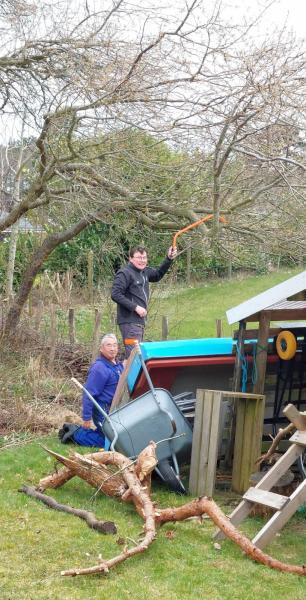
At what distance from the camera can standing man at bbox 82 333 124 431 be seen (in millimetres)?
7531

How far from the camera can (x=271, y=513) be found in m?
5.93

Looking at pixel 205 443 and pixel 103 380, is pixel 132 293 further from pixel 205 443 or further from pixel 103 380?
pixel 205 443

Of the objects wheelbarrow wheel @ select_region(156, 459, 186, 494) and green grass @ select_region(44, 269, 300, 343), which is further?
green grass @ select_region(44, 269, 300, 343)

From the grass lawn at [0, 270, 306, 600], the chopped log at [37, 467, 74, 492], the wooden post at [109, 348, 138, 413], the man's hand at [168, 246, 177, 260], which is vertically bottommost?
the grass lawn at [0, 270, 306, 600]

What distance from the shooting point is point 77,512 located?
19.1 feet

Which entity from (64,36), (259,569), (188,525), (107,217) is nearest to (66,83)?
(64,36)

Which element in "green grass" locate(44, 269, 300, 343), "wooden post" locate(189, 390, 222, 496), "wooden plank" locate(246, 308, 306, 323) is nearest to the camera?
"wooden post" locate(189, 390, 222, 496)

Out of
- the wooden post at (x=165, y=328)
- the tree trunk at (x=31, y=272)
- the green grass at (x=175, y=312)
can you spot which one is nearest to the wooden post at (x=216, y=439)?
the tree trunk at (x=31, y=272)

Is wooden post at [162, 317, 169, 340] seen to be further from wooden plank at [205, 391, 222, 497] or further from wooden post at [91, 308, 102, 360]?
wooden plank at [205, 391, 222, 497]

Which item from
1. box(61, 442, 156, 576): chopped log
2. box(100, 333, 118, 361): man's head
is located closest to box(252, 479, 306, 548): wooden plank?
box(61, 442, 156, 576): chopped log

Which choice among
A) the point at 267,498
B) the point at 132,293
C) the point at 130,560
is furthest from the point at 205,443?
the point at 132,293

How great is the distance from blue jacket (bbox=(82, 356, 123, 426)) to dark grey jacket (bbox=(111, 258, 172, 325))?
0.90m

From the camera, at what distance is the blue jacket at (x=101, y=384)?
24.7 feet

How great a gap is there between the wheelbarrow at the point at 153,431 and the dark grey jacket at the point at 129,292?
187 centimetres
